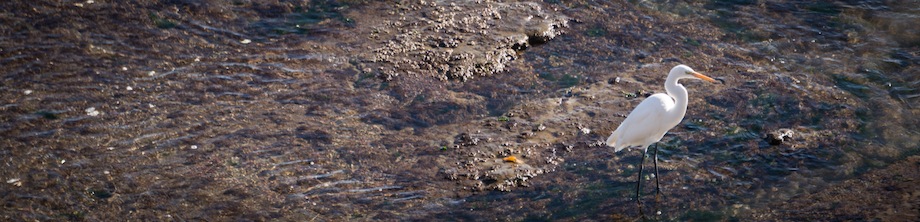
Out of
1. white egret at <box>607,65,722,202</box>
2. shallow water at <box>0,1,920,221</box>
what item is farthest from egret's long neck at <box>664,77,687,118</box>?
shallow water at <box>0,1,920,221</box>

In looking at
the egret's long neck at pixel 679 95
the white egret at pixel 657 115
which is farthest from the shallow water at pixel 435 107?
the egret's long neck at pixel 679 95

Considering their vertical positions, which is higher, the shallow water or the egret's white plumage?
the egret's white plumage

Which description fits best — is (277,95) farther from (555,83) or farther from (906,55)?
(906,55)

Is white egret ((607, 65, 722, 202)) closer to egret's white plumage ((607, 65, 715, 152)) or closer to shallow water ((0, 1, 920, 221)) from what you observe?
egret's white plumage ((607, 65, 715, 152))

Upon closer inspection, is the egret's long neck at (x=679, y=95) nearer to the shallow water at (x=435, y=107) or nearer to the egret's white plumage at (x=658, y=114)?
the egret's white plumage at (x=658, y=114)

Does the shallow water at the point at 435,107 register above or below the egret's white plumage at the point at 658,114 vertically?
below

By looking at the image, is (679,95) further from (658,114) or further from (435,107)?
(435,107)

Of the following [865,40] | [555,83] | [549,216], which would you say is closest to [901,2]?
[865,40]

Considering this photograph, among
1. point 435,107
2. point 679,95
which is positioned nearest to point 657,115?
point 679,95

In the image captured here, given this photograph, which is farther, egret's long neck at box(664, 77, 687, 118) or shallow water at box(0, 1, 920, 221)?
shallow water at box(0, 1, 920, 221)

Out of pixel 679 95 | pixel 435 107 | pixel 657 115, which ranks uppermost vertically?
pixel 679 95
